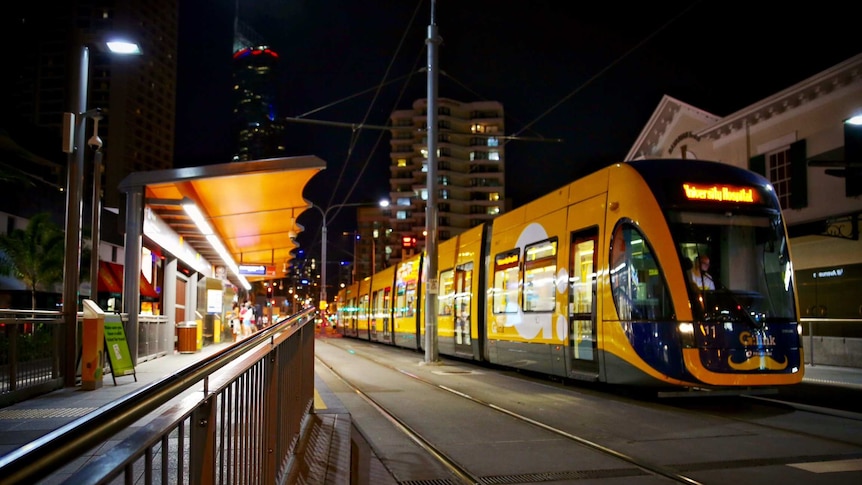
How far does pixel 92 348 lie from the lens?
38.2 feet

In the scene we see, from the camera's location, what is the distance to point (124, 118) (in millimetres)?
117375

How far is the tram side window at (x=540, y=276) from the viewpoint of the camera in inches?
505

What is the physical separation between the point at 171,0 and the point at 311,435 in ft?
499

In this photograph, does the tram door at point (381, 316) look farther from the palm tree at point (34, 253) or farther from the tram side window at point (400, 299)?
the palm tree at point (34, 253)

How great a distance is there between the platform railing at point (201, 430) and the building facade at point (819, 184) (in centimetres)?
1534

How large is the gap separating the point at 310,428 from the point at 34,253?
22106 mm

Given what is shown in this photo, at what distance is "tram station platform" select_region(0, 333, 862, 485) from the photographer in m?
5.82

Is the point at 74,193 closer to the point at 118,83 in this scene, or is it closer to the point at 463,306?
the point at 463,306

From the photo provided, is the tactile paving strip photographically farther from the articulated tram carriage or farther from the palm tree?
the palm tree

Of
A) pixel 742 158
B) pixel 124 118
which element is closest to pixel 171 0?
pixel 124 118

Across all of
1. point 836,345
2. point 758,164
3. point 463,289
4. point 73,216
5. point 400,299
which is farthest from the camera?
point 400,299

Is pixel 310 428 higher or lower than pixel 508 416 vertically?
higher

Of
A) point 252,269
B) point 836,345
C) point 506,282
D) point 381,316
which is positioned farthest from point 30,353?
point 252,269

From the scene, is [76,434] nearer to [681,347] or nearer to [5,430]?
[5,430]
